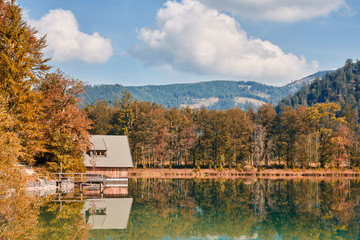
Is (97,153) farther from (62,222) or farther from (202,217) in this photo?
(62,222)

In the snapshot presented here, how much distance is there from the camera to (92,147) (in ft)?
181

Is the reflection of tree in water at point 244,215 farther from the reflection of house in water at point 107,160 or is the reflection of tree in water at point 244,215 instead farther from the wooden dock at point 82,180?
the reflection of house in water at point 107,160

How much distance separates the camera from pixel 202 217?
29.4 m

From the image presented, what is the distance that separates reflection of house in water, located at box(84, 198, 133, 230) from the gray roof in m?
17.5

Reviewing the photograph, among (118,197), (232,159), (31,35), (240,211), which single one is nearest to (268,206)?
(240,211)

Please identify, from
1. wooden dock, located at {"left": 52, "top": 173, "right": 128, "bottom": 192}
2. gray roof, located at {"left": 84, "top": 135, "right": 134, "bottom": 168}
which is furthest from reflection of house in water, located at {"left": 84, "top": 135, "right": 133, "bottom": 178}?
wooden dock, located at {"left": 52, "top": 173, "right": 128, "bottom": 192}

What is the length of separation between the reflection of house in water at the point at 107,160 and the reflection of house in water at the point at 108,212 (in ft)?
57.1

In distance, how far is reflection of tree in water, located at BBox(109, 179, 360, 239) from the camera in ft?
79.9

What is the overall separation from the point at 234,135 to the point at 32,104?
61937mm

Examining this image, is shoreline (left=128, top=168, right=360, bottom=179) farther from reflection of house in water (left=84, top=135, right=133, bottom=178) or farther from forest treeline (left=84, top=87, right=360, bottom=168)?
reflection of house in water (left=84, top=135, right=133, bottom=178)

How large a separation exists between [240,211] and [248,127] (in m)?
60.9

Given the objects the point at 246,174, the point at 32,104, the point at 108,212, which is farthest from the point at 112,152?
the point at 246,174

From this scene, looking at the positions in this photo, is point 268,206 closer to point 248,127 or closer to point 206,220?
point 206,220

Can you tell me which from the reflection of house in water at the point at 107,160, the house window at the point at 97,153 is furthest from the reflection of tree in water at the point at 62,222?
the house window at the point at 97,153
